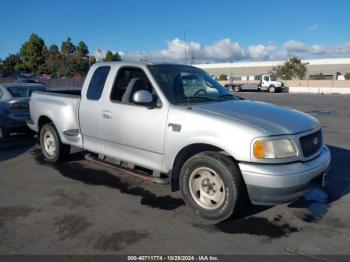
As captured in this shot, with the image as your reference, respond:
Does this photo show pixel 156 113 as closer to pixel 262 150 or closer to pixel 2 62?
pixel 262 150

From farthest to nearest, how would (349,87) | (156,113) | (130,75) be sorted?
(349,87) < (130,75) < (156,113)

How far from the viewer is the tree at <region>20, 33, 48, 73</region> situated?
2665 inches

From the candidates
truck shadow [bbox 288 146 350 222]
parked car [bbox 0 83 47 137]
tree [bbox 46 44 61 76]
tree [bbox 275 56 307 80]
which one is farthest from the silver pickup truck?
tree [bbox 275 56 307 80]

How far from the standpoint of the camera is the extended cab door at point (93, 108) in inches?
232

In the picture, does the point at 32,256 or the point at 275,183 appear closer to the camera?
the point at 32,256

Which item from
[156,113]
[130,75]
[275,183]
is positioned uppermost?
[130,75]

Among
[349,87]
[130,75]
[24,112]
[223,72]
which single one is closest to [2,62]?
[223,72]

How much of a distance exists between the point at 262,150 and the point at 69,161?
15.0ft

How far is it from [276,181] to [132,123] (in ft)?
7.31

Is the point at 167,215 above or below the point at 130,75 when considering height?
below

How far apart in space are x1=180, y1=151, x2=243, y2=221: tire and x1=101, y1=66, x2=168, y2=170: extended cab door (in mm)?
582

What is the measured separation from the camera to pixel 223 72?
99750mm

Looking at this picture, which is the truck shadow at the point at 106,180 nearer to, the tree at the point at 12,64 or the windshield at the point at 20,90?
the windshield at the point at 20,90

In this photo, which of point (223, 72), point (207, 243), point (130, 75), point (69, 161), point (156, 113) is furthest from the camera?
point (223, 72)
